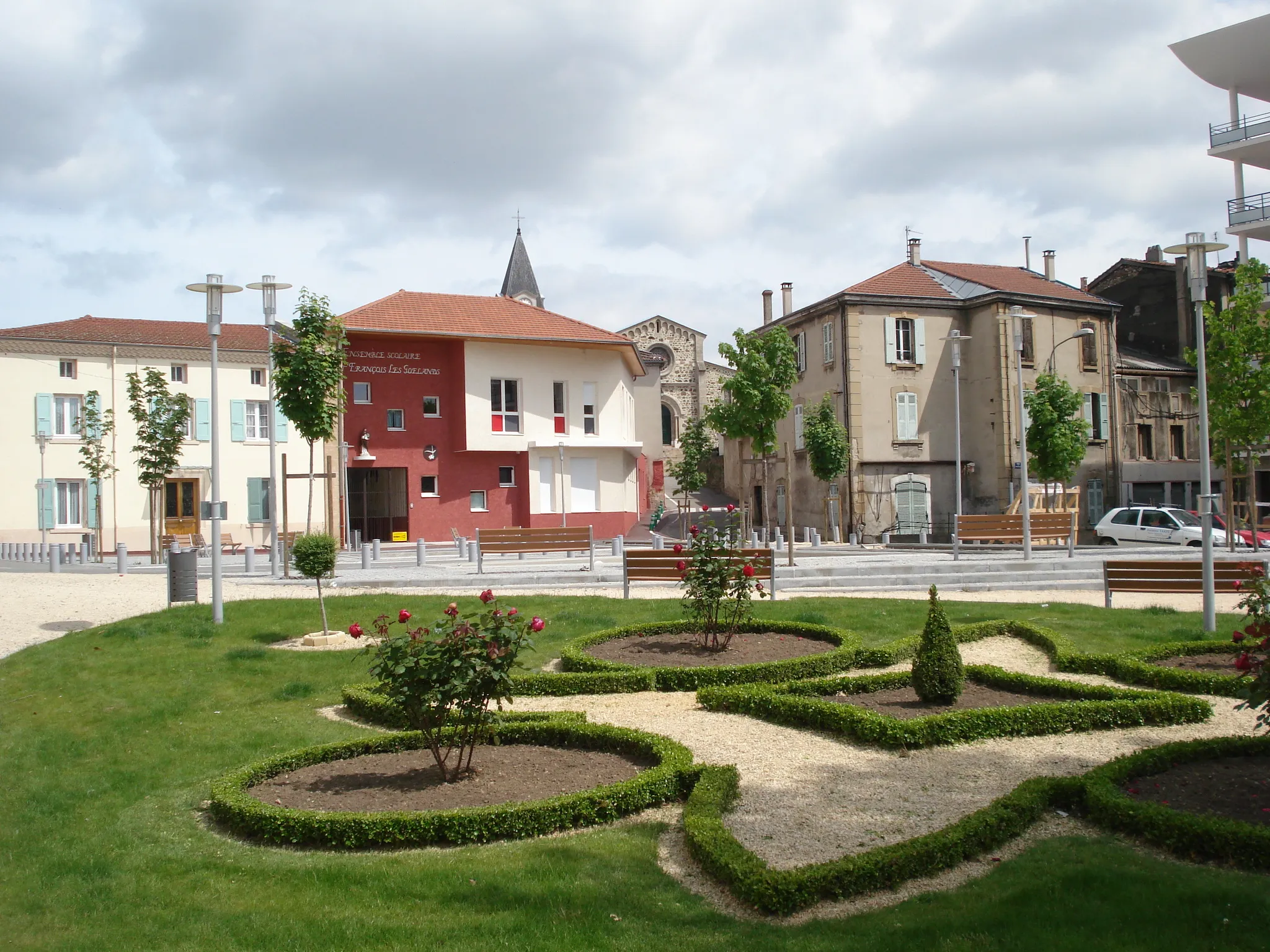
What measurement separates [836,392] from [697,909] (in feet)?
117

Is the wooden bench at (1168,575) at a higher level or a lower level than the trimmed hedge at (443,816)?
higher

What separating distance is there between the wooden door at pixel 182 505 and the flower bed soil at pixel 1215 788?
37840mm

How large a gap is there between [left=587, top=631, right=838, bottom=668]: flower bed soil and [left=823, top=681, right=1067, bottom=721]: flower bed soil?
153 cm

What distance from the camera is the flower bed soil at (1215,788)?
5379 mm

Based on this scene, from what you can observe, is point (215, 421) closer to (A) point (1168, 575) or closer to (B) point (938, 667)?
(B) point (938, 667)

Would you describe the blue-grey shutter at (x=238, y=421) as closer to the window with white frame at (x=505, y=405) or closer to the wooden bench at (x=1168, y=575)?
the window with white frame at (x=505, y=405)

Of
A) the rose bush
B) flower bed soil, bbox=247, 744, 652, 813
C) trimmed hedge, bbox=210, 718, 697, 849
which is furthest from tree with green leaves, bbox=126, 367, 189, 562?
the rose bush

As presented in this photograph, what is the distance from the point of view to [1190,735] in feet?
24.3

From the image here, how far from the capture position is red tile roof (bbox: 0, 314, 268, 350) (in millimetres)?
37844

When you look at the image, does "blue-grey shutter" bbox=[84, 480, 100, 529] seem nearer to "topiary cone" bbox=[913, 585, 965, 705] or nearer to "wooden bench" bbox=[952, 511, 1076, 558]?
"wooden bench" bbox=[952, 511, 1076, 558]

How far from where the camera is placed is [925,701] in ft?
27.5

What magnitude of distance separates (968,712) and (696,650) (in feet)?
12.9

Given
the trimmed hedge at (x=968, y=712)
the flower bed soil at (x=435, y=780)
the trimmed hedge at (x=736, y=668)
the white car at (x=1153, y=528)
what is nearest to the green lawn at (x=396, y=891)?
the flower bed soil at (x=435, y=780)

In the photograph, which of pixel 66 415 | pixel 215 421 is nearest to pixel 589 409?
pixel 66 415
